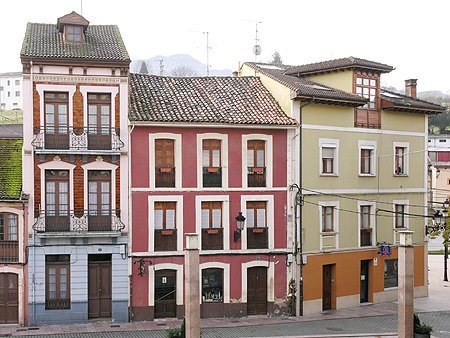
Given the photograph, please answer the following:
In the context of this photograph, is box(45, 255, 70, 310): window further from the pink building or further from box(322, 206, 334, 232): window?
box(322, 206, 334, 232): window

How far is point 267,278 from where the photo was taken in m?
29.4

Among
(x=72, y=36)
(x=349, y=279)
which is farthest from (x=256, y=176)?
(x=72, y=36)

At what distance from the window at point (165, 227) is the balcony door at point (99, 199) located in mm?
2130

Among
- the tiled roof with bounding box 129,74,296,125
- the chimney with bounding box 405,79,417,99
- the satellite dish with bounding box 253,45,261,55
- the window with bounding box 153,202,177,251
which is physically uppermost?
the satellite dish with bounding box 253,45,261,55

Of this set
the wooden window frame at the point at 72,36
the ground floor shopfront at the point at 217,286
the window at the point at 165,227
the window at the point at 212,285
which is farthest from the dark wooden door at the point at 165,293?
the wooden window frame at the point at 72,36

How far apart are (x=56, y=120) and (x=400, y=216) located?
60.8 ft

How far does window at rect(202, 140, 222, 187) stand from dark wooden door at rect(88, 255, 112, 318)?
5.47m

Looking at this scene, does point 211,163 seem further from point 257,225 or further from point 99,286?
point 99,286

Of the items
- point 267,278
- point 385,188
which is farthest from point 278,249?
point 385,188

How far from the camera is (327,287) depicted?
31219 millimetres

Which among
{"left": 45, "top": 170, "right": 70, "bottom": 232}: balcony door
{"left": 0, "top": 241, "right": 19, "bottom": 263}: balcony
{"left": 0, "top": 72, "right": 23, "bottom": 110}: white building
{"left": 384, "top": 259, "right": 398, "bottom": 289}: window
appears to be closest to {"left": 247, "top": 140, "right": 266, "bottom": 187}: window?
{"left": 45, "top": 170, "right": 70, "bottom": 232}: balcony door

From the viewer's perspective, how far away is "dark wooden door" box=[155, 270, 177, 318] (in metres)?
27.9

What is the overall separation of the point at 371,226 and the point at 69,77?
54.6 ft

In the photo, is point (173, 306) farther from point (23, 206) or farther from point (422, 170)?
point (422, 170)
